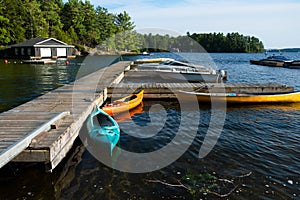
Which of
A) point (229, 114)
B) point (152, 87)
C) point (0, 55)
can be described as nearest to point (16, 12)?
point (0, 55)

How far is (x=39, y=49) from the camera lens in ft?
176

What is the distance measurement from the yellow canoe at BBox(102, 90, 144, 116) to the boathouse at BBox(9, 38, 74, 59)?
145ft

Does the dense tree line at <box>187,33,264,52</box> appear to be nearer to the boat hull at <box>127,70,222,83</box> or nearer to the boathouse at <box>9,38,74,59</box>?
the boathouse at <box>9,38,74,59</box>

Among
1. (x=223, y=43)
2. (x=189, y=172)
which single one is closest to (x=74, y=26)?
(x=189, y=172)

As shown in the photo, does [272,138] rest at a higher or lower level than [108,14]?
lower

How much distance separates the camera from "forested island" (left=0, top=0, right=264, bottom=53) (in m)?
67.5

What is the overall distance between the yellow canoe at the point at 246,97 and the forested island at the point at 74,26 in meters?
40.8

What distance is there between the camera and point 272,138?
10672mm

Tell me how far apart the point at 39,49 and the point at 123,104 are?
155 ft

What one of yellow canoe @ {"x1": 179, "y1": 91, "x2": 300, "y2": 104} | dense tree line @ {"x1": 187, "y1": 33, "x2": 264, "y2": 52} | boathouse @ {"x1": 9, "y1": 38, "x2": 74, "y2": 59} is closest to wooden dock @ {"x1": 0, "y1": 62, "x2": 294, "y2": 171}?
yellow canoe @ {"x1": 179, "y1": 91, "x2": 300, "y2": 104}

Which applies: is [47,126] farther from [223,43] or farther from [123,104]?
[223,43]

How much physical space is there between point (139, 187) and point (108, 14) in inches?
4189

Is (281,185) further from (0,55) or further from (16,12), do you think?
(16,12)

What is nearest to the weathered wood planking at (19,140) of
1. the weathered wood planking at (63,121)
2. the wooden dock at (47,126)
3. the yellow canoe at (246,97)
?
the wooden dock at (47,126)
